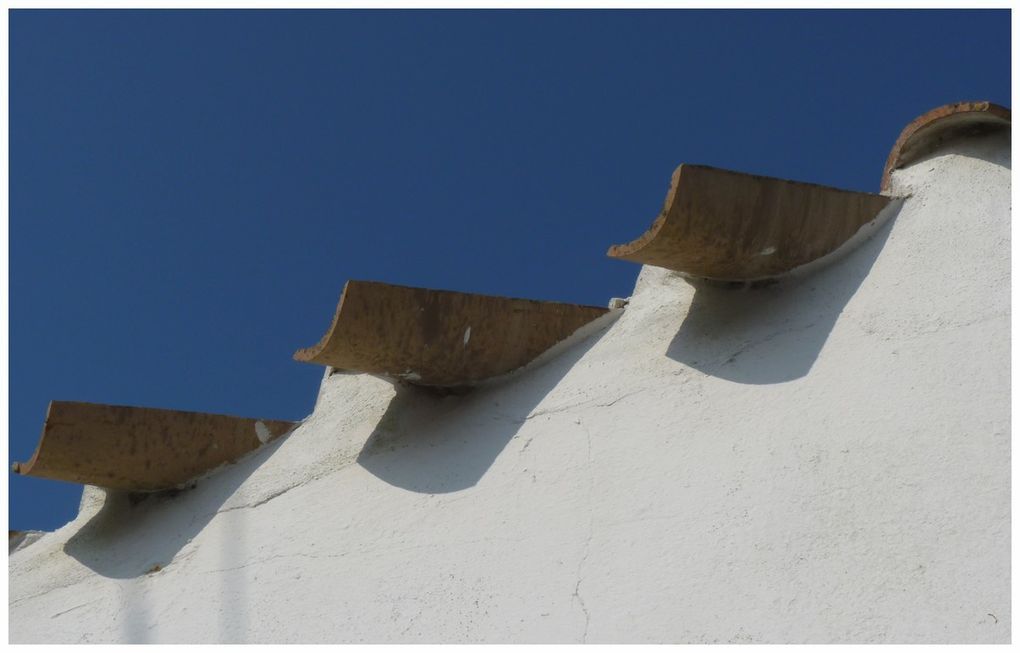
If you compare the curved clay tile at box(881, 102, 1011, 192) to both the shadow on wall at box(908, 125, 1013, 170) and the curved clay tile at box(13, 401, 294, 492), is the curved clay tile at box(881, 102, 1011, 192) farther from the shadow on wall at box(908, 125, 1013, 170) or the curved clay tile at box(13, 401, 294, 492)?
the curved clay tile at box(13, 401, 294, 492)

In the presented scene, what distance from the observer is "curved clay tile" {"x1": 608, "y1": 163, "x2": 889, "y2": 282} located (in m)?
3.23

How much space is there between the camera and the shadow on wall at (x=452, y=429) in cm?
337

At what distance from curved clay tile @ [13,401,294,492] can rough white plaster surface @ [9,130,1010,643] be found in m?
0.07

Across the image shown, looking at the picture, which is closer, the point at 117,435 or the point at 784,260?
the point at 784,260

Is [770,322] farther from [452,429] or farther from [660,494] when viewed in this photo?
[452,429]

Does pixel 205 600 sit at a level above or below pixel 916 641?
above

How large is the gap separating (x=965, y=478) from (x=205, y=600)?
5.73 feet

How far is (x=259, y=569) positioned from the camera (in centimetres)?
333

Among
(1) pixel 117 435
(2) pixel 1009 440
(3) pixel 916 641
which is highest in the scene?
(1) pixel 117 435

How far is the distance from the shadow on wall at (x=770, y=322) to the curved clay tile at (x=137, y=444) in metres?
1.17

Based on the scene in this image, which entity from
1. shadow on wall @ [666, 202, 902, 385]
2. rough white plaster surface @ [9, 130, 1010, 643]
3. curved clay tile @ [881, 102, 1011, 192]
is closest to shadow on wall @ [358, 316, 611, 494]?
rough white plaster surface @ [9, 130, 1010, 643]

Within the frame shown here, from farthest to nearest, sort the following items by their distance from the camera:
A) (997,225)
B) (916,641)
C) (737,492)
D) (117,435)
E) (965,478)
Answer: (117,435) < (997,225) < (737,492) < (965,478) < (916,641)
